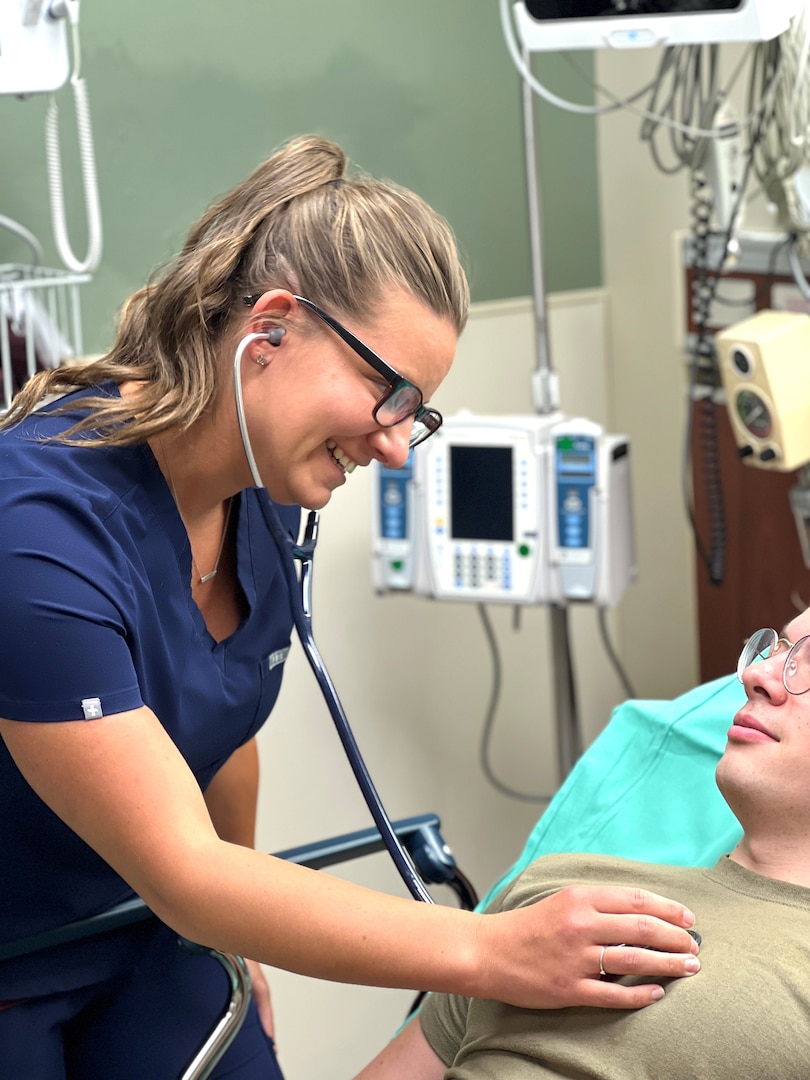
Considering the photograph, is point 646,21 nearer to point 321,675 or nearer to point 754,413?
point 754,413

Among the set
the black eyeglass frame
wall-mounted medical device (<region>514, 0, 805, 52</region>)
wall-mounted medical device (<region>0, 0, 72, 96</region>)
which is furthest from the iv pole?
the black eyeglass frame

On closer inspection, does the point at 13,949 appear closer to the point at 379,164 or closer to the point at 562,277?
the point at 379,164

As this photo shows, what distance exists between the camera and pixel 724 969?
1.23 metres

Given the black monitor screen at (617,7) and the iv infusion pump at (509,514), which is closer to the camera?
the black monitor screen at (617,7)

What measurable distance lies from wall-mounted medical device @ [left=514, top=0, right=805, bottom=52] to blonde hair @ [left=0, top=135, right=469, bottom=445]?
0.73 m

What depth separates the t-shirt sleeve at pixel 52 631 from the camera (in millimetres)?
1076

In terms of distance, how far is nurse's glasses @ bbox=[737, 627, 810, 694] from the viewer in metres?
1.41

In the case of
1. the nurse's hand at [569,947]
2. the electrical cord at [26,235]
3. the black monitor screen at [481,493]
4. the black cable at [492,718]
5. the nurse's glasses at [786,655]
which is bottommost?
the black cable at [492,718]

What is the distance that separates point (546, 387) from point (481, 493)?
225 millimetres

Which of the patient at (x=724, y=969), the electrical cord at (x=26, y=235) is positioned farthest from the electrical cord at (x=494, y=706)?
the patient at (x=724, y=969)

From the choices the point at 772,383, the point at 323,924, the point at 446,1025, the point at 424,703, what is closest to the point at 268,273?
the point at 323,924

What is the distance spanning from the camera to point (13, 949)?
1341 millimetres

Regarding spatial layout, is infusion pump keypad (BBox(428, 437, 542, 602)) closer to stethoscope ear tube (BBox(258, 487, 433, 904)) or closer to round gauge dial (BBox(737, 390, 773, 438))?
round gauge dial (BBox(737, 390, 773, 438))

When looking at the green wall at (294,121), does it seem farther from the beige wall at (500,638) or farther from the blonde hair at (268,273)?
the blonde hair at (268,273)
